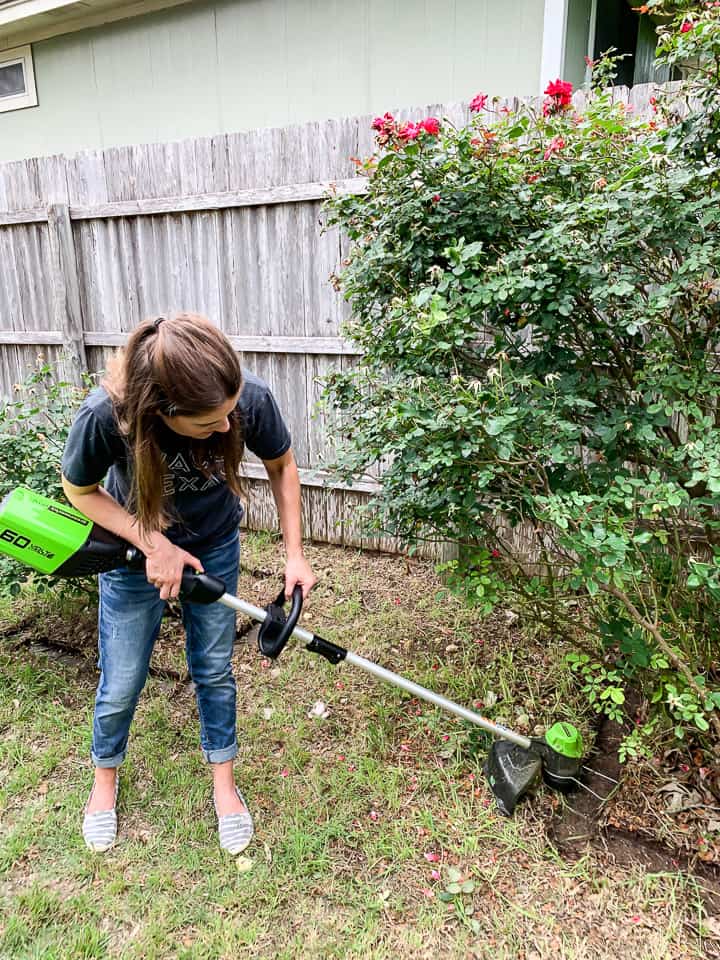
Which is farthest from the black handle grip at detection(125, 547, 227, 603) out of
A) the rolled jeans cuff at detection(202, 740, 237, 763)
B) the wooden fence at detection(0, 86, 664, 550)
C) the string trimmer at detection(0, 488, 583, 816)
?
the wooden fence at detection(0, 86, 664, 550)

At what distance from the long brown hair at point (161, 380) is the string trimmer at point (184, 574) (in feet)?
0.71

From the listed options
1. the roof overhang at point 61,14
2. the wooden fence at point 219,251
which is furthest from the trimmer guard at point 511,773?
the roof overhang at point 61,14

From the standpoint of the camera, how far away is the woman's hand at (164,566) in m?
1.95

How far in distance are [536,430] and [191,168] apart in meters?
3.48

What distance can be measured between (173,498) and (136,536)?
18 centimetres

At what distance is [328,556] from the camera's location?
172 inches

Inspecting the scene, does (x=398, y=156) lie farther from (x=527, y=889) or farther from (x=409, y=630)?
(x=527, y=889)

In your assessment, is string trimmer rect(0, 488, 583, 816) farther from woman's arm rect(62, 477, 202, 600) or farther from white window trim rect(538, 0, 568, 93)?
white window trim rect(538, 0, 568, 93)

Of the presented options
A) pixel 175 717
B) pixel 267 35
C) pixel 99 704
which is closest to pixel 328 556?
pixel 175 717

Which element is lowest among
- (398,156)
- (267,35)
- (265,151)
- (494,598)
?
(494,598)

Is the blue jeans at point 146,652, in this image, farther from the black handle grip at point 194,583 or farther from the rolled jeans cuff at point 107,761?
the black handle grip at point 194,583

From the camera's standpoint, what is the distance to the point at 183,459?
200 centimetres

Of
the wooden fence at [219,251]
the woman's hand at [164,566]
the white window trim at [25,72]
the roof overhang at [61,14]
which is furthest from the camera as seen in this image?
the white window trim at [25,72]

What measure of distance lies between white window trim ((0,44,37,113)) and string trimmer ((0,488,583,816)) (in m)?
7.38
